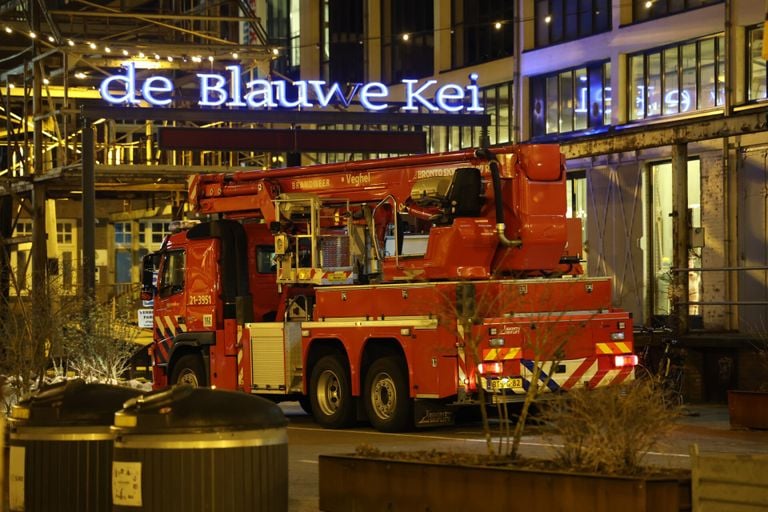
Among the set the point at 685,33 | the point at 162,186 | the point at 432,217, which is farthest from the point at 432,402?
the point at 162,186

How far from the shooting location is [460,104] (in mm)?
41250

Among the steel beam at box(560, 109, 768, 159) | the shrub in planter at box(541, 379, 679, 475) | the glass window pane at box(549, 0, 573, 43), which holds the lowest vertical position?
the shrub in planter at box(541, 379, 679, 475)

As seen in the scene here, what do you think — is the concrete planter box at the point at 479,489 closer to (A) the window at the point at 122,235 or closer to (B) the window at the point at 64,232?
(B) the window at the point at 64,232

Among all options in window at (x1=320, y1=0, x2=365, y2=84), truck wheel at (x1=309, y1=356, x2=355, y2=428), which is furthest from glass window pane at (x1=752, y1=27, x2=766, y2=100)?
window at (x1=320, y1=0, x2=365, y2=84)

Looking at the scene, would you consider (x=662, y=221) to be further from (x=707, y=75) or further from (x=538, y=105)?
(x=538, y=105)

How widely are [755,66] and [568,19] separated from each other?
28.3 ft

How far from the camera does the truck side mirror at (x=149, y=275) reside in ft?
79.5

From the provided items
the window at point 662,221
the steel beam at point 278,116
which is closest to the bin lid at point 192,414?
the steel beam at point 278,116

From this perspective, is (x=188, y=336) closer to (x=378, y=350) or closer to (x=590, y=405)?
(x=378, y=350)

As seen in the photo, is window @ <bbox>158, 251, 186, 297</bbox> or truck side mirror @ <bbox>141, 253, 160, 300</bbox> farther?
truck side mirror @ <bbox>141, 253, 160, 300</bbox>

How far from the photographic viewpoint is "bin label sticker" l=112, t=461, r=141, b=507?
963cm

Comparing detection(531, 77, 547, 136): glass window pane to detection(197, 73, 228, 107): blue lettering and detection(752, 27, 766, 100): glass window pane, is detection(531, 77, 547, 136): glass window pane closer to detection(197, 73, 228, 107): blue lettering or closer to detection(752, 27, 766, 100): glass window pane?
detection(752, 27, 766, 100): glass window pane

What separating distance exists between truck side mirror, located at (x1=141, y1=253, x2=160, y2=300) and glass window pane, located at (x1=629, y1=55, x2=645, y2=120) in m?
18.5

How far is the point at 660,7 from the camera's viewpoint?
124 feet
